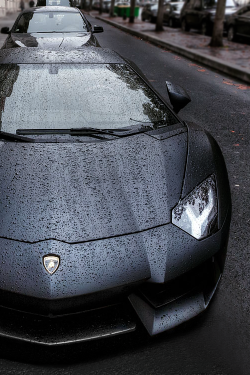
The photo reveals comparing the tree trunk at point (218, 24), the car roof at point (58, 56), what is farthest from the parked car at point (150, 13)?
the car roof at point (58, 56)

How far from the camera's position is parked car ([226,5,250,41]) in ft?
51.1

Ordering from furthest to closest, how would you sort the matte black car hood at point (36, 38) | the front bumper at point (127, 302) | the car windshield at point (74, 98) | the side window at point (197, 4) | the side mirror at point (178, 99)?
the side window at point (197, 4) < the matte black car hood at point (36, 38) < the side mirror at point (178, 99) < the car windshield at point (74, 98) < the front bumper at point (127, 302)

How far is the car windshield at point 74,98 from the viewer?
300cm

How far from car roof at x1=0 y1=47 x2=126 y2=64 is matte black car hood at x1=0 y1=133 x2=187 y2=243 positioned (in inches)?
42.3

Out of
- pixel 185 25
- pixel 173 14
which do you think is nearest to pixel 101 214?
pixel 185 25

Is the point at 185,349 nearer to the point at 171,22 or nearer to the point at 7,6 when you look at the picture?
the point at 171,22

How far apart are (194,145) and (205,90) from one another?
607 cm

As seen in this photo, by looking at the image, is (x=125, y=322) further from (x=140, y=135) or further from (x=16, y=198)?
(x=140, y=135)

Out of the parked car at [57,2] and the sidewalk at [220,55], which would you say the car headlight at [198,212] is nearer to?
the sidewalk at [220,55]

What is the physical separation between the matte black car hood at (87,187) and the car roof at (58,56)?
3.52 feet

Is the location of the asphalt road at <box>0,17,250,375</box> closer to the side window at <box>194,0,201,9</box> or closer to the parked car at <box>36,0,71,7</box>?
the parked car at <box>36,0,71,7</box>

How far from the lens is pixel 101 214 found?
2225 millimetres

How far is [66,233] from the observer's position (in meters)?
2.11

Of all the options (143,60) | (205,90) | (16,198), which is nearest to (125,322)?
(16,198)
